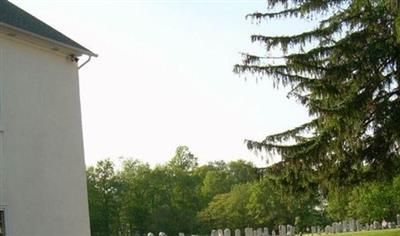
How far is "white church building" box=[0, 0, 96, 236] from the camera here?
1745 centimetres

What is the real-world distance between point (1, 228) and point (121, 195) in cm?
6572

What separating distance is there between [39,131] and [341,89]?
28.8ft

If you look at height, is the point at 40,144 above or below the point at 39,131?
below

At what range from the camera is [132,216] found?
80.9 m

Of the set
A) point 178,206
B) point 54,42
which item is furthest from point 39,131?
point 178,206

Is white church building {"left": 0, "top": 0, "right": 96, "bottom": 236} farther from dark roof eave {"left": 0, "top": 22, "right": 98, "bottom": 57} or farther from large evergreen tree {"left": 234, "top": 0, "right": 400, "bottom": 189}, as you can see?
large evergreen tree {"left": 234, "top": 0, "right": 400, "bottom": 189}

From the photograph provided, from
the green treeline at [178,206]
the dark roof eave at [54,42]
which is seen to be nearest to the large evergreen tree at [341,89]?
the dark roof eave at [54,42]

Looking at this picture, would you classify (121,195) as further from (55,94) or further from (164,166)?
(55,94)

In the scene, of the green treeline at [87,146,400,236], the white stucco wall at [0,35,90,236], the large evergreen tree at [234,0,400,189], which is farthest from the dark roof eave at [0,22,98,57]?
the green treeline at [87,146,400,236]

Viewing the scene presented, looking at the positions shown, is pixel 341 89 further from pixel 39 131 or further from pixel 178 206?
pixel 178 206

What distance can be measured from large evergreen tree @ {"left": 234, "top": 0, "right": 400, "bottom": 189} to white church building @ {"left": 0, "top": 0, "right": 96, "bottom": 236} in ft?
19.0

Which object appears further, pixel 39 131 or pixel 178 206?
pixel 178 206

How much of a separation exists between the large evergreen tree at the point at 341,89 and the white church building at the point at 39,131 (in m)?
5.79

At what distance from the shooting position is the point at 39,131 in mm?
18703
